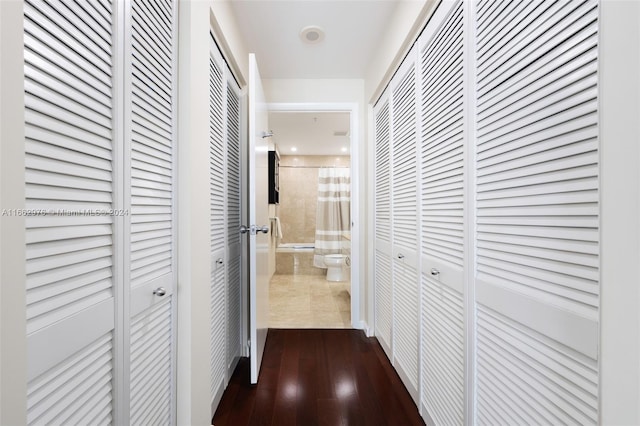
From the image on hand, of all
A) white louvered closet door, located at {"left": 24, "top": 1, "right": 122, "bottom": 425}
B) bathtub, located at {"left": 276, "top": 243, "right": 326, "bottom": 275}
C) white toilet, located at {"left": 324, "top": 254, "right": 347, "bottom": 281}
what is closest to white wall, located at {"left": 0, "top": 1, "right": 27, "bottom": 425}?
white louvered closet door, located at {"left": 24, "top": 1, "right": 122, "bottom": 425}

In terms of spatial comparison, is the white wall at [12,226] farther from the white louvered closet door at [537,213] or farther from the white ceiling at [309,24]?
the white ceiling at [309,24]

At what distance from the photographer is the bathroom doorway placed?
275cm

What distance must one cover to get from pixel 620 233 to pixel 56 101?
1100mm

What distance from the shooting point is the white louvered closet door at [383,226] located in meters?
2.10

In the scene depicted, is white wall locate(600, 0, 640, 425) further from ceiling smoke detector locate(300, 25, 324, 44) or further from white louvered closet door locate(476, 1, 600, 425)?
ceiling smoke detector locate(300, 25, 324, 44)

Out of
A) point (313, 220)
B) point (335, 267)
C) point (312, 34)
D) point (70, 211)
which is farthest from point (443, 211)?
point (313, 220)

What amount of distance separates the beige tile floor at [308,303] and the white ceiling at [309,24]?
91.6 inches

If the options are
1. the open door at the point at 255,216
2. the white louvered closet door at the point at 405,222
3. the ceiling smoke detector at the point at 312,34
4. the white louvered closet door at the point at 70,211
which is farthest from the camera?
the ceiling smoke detector at the point at 312,34

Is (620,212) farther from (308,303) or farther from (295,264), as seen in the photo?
(295,264)

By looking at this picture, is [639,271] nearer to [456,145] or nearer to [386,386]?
[456,145]

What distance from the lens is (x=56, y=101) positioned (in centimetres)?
59

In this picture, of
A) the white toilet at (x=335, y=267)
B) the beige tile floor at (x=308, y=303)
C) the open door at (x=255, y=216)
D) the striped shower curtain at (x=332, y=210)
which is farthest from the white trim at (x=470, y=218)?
the striped shower curtain at (x=332, y=210)

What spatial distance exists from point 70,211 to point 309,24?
1.88 m

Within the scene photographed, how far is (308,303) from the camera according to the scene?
11.0ft
